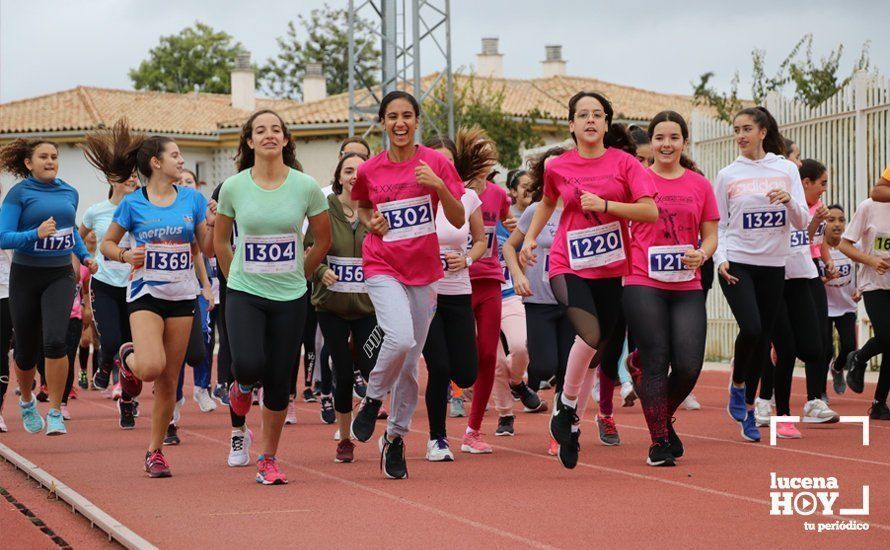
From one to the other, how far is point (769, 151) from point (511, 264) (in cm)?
218

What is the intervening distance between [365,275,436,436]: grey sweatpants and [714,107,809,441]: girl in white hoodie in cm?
240

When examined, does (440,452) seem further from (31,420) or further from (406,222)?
(31,420)

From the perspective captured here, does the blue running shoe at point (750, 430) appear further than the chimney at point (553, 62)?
No

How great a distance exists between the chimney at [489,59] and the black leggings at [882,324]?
2205 inches

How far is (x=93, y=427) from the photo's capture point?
1271cm

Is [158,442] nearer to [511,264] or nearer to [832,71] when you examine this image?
[511,264]

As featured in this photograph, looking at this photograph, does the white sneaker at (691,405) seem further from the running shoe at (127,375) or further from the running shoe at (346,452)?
the running shoe at (127,375)

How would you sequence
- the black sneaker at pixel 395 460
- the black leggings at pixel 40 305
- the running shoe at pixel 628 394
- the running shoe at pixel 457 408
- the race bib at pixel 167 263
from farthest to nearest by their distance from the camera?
the running shoe at pixel 628 394
the running shoe at pixel 457 408
the black leggings at pixel 40 305
the race bib at pixel 167 263
the black sneaker at pixel 395 460

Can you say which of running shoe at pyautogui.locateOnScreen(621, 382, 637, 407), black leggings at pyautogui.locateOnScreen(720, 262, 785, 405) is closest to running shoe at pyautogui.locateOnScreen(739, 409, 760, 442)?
black leggings at pyautogui.locateOnScreen(720, 262, 785, 405)

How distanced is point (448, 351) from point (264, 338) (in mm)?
1355

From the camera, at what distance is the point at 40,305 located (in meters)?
11.5

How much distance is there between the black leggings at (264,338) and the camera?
819cm

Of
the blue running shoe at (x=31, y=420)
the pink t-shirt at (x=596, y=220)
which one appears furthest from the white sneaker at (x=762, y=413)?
the blue running shoe at (x=31, y=420)

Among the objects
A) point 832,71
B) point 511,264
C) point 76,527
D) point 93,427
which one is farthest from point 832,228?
point 832,71
